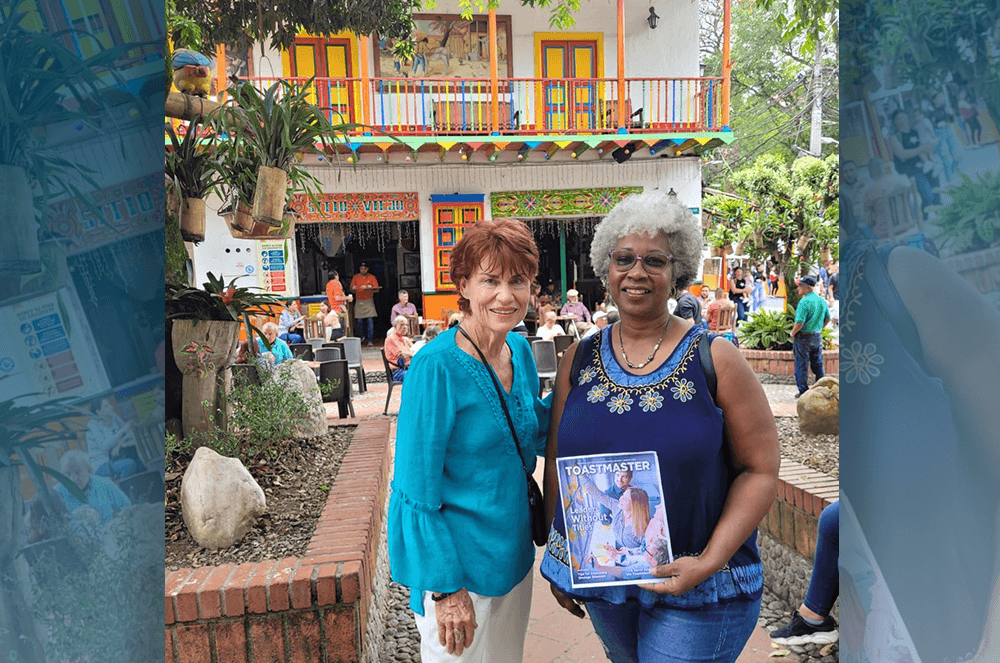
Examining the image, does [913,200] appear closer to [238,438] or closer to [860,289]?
[860,289]

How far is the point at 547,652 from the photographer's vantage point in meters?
2.86

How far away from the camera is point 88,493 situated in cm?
89

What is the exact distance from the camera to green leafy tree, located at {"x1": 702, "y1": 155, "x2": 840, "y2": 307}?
937 cm

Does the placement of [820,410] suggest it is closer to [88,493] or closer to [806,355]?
[806,355]

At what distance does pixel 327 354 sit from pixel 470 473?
21.1 ft

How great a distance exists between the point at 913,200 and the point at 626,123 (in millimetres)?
12156

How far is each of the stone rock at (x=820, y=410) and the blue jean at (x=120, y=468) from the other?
4419 millimetres

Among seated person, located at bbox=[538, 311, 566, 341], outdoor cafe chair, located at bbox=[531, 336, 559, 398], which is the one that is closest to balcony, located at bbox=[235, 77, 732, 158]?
seated person, located at bbox=[538, 311, 566, 341]

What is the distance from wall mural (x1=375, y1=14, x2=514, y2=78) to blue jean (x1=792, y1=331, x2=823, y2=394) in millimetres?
8165

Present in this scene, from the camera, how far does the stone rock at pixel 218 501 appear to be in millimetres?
2688

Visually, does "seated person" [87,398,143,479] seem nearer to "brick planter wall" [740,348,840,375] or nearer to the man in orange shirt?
"brick planter wall" [740,348,840,375]

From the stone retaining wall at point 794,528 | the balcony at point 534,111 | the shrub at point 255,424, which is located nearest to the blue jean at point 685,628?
the stone retaining wall at point 794,528

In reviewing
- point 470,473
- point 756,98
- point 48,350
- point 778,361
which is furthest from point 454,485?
point 756,98

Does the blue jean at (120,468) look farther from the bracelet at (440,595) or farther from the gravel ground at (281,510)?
the gravel ground at (281,510)
